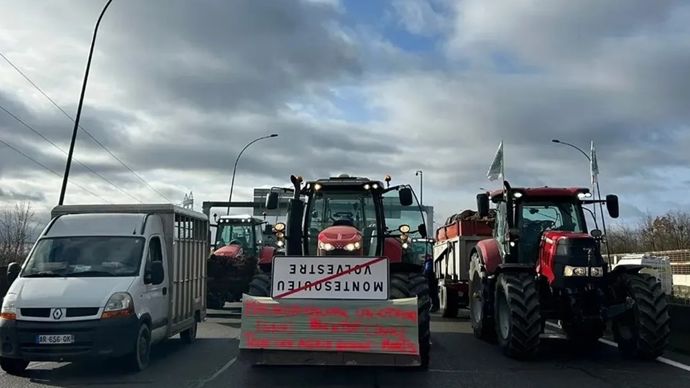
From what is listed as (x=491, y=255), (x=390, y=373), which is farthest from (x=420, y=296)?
(x=491, y=255)

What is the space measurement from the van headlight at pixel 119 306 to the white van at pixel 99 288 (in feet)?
0.04

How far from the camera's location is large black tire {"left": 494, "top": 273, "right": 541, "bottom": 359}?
11.2 m

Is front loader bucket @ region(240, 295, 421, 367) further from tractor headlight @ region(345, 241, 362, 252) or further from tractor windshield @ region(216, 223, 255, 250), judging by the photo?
tractor windshield @ region(216, 223, 255, 250)

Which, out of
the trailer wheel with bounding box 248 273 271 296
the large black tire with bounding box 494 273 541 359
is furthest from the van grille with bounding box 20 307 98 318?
the large black tire with bounding box 494 273 541 359

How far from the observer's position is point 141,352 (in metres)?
10.7

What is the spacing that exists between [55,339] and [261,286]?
9.06ft

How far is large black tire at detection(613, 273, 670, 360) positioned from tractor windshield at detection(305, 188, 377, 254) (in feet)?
14.0

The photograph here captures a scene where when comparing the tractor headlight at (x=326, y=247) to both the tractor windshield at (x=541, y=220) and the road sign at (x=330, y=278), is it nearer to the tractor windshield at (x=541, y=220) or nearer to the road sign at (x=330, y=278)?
the road sign at (x=330, y=278)

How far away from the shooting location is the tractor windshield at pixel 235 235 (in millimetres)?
22344

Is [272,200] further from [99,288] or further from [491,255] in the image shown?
[491,255]

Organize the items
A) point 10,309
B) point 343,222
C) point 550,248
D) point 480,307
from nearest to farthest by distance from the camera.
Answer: point 10,309 < point 550,248 < point 343,222 < point 480,307

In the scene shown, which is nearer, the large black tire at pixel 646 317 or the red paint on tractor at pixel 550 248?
the large black tire at pixel 646 317

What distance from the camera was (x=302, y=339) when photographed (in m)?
9.19

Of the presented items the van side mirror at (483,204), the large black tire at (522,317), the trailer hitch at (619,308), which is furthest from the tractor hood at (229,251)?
the trailer hitch at (619,308)
